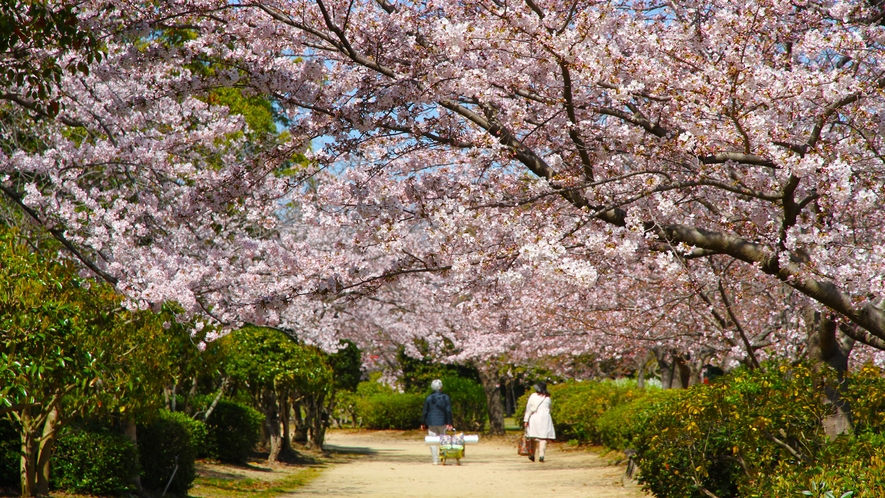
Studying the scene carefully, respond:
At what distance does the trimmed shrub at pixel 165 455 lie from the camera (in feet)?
32.4

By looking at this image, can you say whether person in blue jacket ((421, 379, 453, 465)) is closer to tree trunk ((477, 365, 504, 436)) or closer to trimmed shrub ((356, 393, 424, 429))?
tree trunk ((477, 365, 504, 436))

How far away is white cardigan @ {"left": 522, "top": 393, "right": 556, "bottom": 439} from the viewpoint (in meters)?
16.2

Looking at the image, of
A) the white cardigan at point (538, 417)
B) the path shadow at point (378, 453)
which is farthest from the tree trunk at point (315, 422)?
the white cardigan at point (538, 417)

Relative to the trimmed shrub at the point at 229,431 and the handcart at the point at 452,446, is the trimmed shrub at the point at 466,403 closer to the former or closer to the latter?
the handcart at the point at 452,446

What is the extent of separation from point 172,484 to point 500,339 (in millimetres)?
14499

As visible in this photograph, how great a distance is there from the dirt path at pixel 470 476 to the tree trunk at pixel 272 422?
120 centimetres

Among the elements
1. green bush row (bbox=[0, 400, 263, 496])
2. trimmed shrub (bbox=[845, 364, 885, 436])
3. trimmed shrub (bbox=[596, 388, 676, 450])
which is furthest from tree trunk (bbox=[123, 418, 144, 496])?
trimmed shrub (bbox=[845, 364, 885, 436])

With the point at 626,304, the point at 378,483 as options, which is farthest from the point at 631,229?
the point at 378,483

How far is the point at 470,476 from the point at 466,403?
1373 cm

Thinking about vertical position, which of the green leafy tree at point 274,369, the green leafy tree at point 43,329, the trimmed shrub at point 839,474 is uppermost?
the green leafy tree at point 274,369

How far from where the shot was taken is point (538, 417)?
53.9 feet

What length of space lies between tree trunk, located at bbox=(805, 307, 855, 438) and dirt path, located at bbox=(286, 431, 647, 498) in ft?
12.8

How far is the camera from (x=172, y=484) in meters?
10.2

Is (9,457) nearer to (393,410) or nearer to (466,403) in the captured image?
(466,403)
